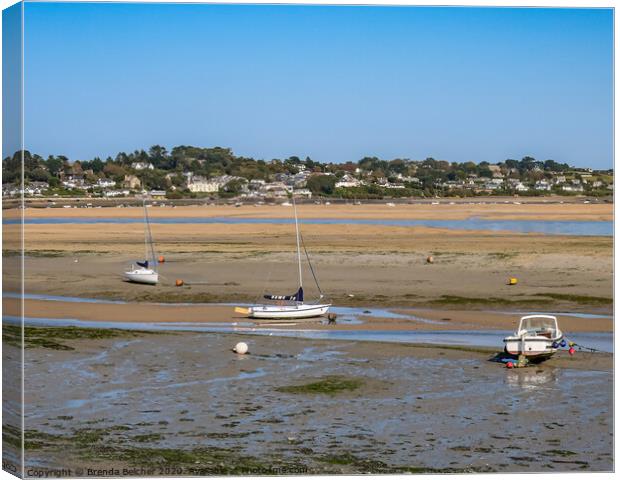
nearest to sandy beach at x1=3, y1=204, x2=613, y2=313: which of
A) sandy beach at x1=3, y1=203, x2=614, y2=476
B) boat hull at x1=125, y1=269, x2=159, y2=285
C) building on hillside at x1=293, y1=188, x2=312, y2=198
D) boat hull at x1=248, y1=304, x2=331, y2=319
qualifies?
Answer: sandy beach at x1=3, y1=203, x2=614, y2=476

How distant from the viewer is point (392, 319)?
28.4 meters

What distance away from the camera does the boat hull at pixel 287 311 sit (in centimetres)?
2858

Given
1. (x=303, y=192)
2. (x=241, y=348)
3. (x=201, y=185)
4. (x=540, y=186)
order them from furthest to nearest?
(x=303, y=192), (x=201, y=185), (x=540, y=186), (x=241, y=348)

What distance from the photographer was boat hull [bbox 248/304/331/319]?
28578mm

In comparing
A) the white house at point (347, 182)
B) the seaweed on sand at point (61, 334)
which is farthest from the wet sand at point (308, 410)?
the white house at point (347, 182)

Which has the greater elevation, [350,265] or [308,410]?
[308,410]

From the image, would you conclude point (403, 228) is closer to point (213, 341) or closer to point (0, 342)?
point (213, 341)

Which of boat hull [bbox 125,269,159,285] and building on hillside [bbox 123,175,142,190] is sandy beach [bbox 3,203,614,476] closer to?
boat hull [bbox 125,269,159,285]

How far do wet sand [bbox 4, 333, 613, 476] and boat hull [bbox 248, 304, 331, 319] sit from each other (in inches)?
157

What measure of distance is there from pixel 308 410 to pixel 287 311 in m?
10.9

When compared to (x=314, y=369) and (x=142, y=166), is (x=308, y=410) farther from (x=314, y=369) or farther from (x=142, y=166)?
(x=142, y=166)

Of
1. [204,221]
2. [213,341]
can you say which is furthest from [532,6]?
[204,221]

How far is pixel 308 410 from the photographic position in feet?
58.4

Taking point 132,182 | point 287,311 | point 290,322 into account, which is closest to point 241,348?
point 290,322
